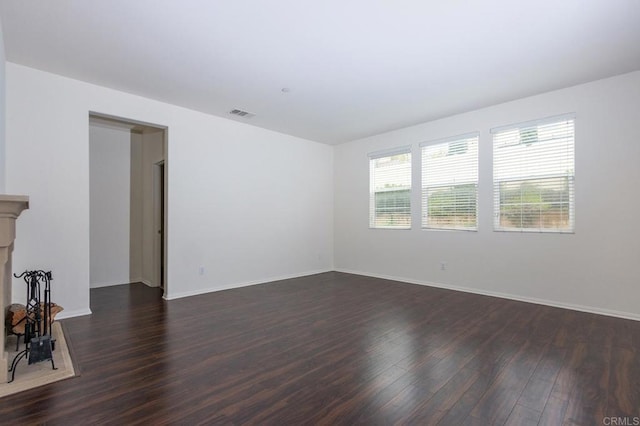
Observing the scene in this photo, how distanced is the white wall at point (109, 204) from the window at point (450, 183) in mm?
5334

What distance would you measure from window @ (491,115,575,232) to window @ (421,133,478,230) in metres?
0.34

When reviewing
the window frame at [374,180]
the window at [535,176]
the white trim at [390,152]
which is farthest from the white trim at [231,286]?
the window at [535,176]

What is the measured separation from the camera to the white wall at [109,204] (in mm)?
5230

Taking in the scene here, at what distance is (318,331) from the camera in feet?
10.3

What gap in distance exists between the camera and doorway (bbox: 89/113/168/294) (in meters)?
5.25

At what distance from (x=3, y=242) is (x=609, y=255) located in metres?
5.74

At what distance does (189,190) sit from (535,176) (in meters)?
4.90

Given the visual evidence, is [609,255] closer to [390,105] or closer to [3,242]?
[390,105]

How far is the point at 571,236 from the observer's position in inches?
154

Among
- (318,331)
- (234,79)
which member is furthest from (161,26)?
(318,331)

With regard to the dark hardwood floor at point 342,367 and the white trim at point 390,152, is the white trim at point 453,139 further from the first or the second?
the dark hardwood floor at point 342,367

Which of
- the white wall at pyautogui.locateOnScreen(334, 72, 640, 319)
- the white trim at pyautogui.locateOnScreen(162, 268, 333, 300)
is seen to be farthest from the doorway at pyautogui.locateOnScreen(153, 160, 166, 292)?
the white wall at pyautogui.locateOnScreen(334, 72, 640, 319)

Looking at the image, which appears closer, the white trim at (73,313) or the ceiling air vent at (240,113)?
the white trim at (73,313)

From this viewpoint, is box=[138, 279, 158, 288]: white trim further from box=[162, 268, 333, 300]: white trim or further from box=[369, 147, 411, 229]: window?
box=[369, 147, 411, 229]: window
